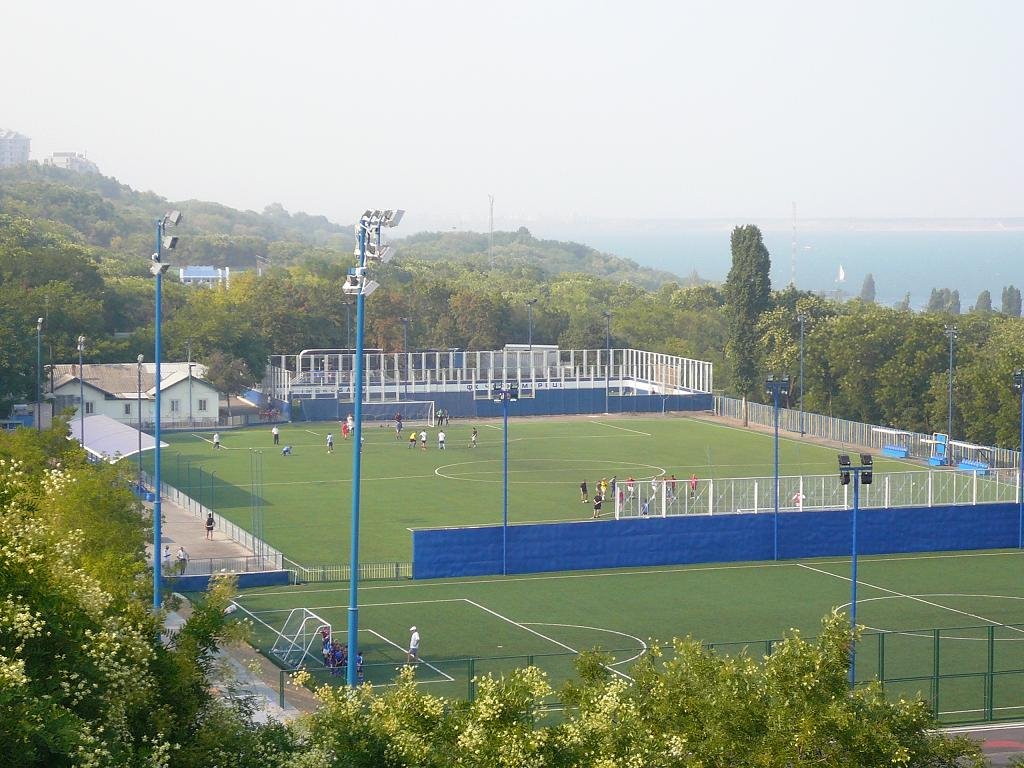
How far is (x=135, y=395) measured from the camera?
87.2 meters

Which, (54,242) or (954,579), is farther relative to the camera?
(54,242)

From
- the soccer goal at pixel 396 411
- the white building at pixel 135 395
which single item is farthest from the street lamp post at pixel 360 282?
the soccer goal at pixel 396 411

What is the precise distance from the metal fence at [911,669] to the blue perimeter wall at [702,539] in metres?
9.80

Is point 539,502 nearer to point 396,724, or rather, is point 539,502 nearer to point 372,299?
point 396,724

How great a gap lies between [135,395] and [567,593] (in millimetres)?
48231

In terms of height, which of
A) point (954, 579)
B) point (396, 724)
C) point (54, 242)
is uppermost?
point (54, 242)

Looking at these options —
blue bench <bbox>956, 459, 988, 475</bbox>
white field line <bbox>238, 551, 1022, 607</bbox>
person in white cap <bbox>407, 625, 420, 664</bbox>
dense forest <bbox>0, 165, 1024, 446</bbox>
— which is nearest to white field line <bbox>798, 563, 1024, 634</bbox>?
white field line <bbox>238, 551, 1022, 607</bbox>

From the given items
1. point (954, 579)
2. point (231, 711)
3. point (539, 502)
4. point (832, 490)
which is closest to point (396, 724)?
point (231, 711)

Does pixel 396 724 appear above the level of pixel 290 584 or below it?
above

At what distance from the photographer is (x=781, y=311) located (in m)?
99.2

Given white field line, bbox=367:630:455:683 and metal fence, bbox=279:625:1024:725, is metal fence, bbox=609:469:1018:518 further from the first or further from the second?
white field line, bbox=367:630:455:683

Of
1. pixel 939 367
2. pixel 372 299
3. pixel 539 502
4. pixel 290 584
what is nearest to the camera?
pixel 290 584

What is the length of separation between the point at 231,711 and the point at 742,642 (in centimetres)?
2302

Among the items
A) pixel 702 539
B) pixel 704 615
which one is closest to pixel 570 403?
pixel 702 539
